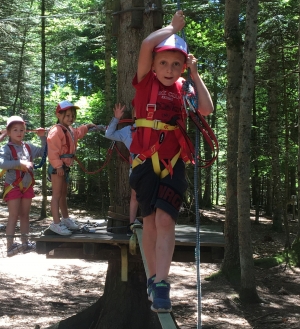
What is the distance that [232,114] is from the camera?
34.9ft

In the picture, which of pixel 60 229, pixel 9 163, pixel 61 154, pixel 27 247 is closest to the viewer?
pixel 60 229

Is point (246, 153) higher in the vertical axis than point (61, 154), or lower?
higher

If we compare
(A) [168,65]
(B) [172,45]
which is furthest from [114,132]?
(B) [172,45]

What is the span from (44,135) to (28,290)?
Answer: 174 inches

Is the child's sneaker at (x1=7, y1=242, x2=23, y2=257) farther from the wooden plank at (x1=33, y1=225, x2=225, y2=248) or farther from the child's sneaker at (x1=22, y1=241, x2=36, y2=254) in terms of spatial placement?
the wooden plank at (x1=33, y1=225, x2=225, y2=248)

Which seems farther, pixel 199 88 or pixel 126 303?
pixel 126 303

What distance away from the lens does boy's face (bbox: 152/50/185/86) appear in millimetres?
3633

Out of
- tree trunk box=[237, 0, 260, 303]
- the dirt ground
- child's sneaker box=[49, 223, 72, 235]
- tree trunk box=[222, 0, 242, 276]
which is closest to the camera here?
child's sneaker box=[49, 223, 72, 235]

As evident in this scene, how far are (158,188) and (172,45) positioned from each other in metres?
1.01

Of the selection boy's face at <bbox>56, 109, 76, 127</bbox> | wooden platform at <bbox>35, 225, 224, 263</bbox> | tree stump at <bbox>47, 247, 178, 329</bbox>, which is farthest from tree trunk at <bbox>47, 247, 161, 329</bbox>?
boy's face at <bbox>56, 109, 76, 127</bbox>

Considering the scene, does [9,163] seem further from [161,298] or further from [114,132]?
[161,298]

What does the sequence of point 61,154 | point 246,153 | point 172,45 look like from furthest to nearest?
point 246,153 < point 61,154 < point 172,45

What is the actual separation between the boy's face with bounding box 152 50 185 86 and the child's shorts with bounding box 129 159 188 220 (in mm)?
613

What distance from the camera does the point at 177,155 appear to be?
12.3ft
